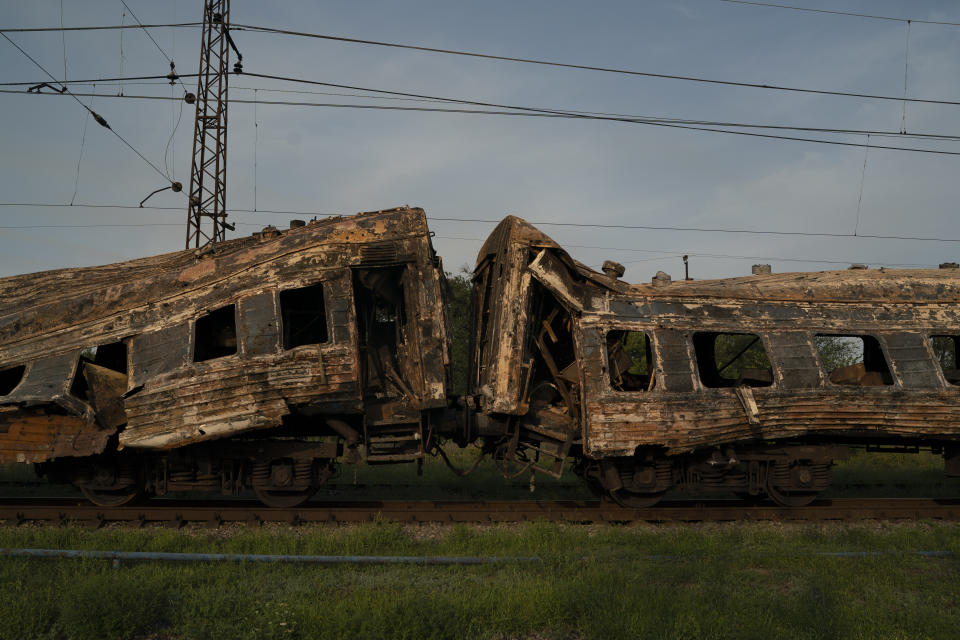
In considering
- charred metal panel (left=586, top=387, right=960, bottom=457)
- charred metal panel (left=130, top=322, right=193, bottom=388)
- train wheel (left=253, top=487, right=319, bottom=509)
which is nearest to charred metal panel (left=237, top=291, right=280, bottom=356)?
charred metal panel (left=130, top=322, right=193, bottom=388)

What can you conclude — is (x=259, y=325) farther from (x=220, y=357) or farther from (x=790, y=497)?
(x=790, y=497)

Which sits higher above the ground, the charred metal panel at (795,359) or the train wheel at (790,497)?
the charred metal panel at (795,359)

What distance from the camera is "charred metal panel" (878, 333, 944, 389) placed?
895cm

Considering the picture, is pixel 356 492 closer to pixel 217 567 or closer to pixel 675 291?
pixel 217 567

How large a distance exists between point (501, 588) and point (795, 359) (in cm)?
590

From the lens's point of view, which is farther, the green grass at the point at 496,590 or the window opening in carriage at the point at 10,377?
the window opening in carriage at the point at 10,377

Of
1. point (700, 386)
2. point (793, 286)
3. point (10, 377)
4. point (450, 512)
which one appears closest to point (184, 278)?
point (10, 377)

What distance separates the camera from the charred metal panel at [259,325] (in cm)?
804

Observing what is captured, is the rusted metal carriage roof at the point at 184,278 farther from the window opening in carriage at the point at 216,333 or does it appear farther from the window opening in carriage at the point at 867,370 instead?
the window opening in carriage at the point at 867,370

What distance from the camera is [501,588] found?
537cm

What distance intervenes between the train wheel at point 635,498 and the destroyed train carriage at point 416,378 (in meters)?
0.03

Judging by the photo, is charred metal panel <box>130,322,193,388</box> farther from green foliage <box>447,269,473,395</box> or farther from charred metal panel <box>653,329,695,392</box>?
green foliage <box>447,269,473,395</box>

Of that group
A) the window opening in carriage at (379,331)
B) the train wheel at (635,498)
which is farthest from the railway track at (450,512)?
the window opening in carriage at (379,331)

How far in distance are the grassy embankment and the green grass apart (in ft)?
0.05
